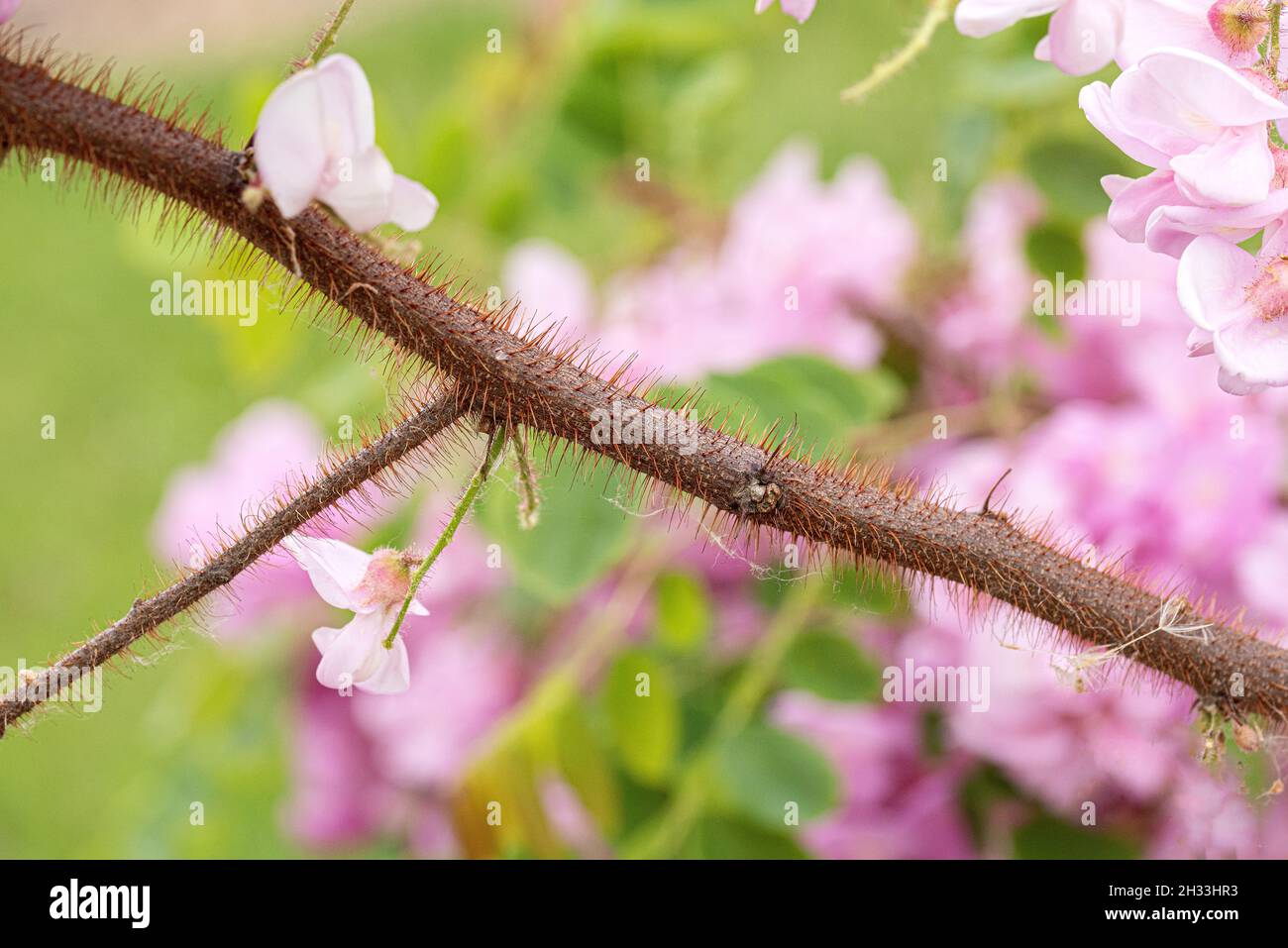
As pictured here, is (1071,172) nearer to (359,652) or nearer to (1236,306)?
(1236,306)

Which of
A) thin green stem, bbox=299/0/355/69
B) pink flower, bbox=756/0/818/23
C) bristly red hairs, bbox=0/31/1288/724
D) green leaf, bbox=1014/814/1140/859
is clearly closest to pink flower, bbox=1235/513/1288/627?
green leaf, bbox=1014/814/1140/859

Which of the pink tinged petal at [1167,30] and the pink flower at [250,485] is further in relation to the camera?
the pink flower at [250,485]

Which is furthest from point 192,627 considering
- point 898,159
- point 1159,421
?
point 898,159

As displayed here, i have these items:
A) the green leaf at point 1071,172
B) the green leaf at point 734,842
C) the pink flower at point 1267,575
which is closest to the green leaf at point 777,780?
the green leaf at point 734,842

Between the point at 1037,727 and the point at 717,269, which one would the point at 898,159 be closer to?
the point at 717,269

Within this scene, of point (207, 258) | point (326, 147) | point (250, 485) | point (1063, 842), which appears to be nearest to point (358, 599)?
point (326, 147)

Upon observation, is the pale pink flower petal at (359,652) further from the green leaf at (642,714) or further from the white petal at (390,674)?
the green leaf at (642,714)
